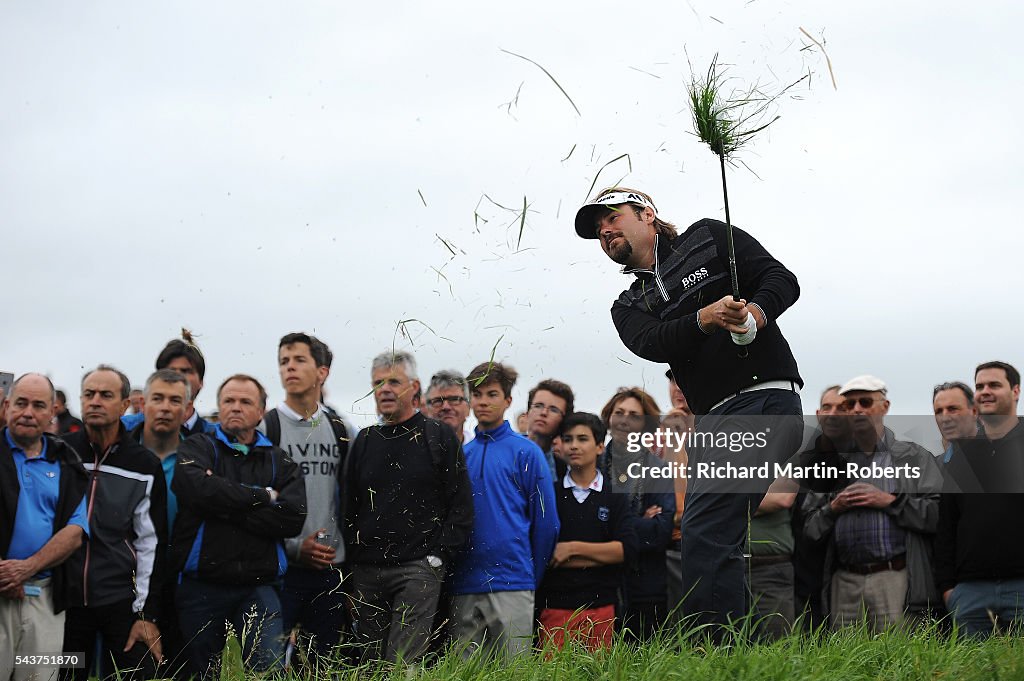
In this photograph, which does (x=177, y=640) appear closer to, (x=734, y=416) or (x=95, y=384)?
(x=95, y=384)

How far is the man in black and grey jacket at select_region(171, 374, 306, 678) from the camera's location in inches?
311

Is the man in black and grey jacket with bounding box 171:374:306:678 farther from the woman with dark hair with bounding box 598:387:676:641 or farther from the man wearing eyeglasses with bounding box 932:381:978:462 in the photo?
the man wearing eyeglasses with bounding box 932:381:978:462

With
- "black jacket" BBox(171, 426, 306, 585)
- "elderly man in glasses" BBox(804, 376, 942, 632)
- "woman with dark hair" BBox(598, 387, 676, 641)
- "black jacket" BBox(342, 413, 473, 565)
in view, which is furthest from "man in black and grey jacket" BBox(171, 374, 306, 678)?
"elderly man in glasses" BBox(804, 376, 942, 632)

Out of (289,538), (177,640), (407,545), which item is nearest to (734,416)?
(407,545)

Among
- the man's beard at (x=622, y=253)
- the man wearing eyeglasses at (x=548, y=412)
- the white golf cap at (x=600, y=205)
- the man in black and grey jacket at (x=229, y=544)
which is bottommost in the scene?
the man in black and grey jacket at (x=229, y=544)

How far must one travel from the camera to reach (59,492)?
307 inches

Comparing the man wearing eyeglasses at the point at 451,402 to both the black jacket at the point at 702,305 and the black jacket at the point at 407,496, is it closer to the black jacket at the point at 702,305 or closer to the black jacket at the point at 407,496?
the black jacket at the point at 407,496

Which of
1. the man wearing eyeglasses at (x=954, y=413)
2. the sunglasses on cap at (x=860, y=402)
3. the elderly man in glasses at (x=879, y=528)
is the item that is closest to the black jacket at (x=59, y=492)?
the elderly man in glasses at (x=879, y=528)

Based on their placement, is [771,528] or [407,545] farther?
[771,528]

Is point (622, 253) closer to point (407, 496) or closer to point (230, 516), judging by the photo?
point (407, 496)

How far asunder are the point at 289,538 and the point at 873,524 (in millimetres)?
4322

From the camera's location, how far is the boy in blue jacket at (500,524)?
8.14 meters

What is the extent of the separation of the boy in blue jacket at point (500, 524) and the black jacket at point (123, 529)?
6.83 feet

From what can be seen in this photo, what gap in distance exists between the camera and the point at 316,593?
8.42 metres
